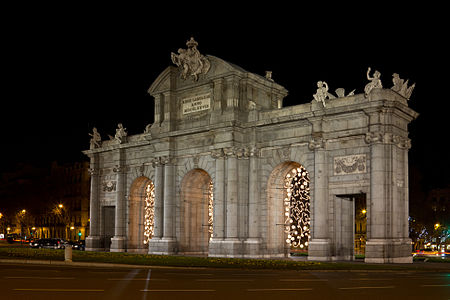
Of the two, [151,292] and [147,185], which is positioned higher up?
[147,185]

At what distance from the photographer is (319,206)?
129 feet

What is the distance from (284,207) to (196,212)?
8.63 meters

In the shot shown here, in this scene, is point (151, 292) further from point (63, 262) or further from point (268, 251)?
point (268, 251)

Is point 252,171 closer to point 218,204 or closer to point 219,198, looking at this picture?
point 219,198

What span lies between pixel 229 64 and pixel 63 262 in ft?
67.9

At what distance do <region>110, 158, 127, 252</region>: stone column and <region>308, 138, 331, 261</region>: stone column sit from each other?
21.1 metres

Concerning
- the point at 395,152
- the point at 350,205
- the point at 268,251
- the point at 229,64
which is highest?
the point at 229,64

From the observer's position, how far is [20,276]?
21.4m

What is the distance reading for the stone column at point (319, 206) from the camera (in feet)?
128

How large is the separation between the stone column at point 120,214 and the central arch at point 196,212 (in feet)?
26.2

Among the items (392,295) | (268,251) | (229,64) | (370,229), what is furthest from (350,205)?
(392,295)

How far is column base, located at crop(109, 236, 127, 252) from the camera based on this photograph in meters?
53.2

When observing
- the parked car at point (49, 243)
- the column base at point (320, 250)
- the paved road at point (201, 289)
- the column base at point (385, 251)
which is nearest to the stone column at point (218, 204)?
the column base at point (320, 250)

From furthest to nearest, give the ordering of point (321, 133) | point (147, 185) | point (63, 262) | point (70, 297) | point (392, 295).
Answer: point (147, 185) < point (321, 133) < point (63, 262) < point (392, 295) < point (70, 297)
